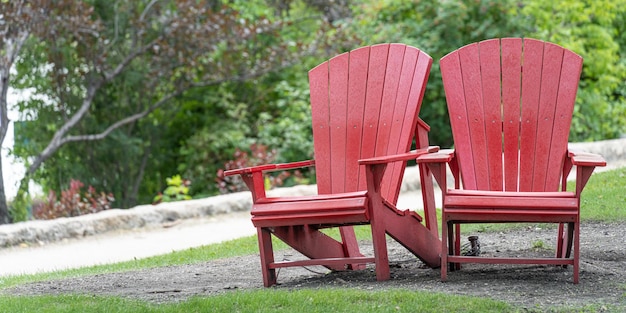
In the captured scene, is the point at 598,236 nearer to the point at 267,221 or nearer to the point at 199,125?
the point at 267,221

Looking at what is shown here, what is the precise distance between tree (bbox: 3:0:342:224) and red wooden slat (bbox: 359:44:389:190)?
17.7 feet

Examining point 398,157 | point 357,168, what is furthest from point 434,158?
point 357,168

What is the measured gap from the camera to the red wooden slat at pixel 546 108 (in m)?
4.76

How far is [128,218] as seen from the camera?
323 inches

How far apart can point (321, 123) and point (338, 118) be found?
101mm

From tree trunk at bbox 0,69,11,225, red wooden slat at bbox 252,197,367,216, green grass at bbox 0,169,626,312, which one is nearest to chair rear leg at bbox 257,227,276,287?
red wooden slat at bbox 252,197,367,216

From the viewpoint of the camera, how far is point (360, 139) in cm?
499

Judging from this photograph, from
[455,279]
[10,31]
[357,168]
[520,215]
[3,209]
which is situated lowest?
[3,209]

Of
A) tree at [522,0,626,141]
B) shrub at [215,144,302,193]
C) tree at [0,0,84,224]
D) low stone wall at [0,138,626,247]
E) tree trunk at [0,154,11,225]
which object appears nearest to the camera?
low stone wall at [0,138,626,247]

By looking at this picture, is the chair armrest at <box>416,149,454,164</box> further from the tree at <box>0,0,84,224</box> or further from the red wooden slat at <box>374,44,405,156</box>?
the tree at <box>0,0,84,224</box>

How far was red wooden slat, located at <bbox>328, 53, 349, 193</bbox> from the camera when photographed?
197 inches

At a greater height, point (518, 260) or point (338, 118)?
point (338, 118)

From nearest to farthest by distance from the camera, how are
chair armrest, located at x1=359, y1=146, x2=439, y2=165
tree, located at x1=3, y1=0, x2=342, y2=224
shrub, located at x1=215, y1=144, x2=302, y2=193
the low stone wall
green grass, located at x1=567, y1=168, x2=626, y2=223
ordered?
chair armrest, located at x1=359, y1=146, x2=439, y2=165 → green grass, located at x1=567, y1=168, x2=626, y2=223 → the low stone wall → tree, located at x1=3, y1=0, x2=342, y2=224 → shrub, located at x1=215, y1=144, x2=302, y2=193

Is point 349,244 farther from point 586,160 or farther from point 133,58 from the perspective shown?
point 133,58
